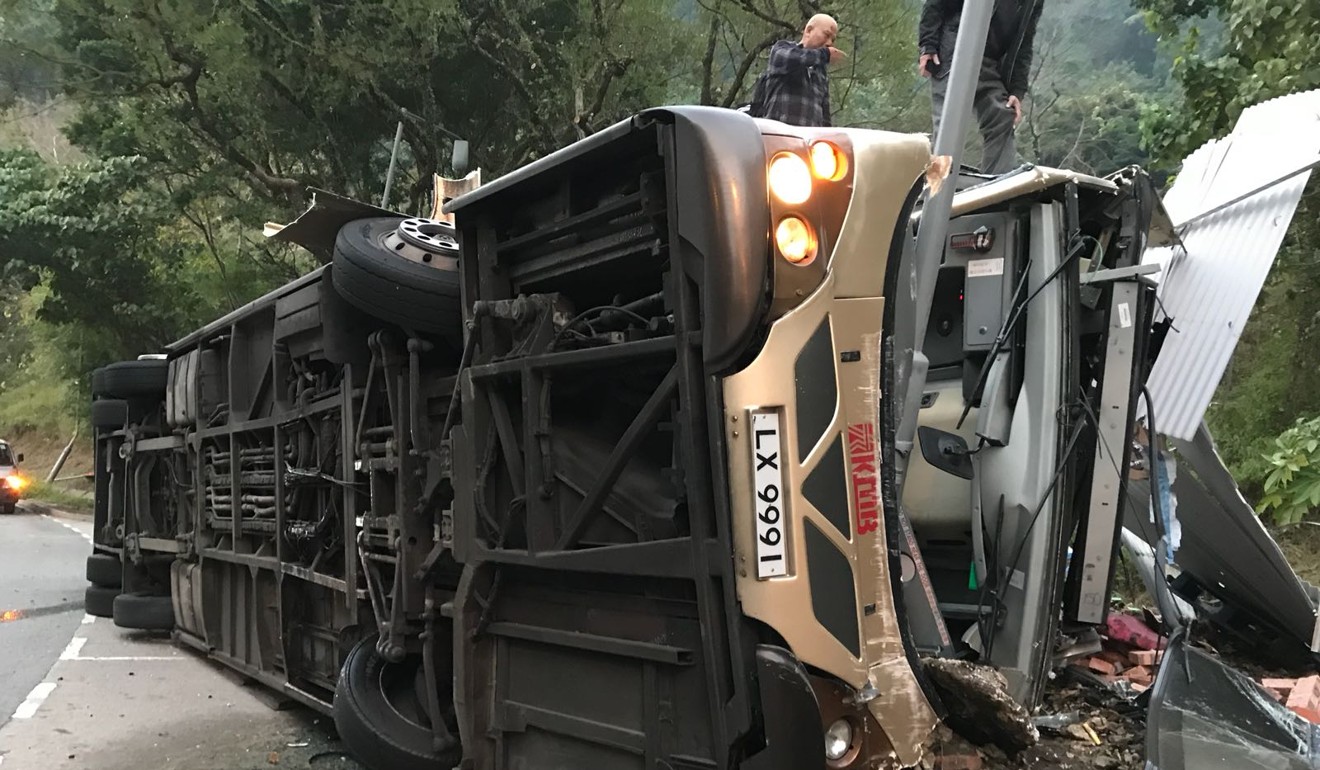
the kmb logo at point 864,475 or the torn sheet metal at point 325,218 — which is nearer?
the kmb logo at point 864,475

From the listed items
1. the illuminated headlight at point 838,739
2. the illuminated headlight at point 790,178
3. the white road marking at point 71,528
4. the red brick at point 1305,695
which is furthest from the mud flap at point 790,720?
the white road marking at point 71,528

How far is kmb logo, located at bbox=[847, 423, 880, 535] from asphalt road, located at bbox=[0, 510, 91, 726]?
4.96 m

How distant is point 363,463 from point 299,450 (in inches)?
36.5

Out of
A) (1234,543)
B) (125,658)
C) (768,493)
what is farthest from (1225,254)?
(125,658)

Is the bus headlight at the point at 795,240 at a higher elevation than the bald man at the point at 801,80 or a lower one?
lower

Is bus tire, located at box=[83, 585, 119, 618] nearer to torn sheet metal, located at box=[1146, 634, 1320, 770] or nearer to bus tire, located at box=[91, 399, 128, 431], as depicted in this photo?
bus tire, located at box=[91, 399, 128, 431]

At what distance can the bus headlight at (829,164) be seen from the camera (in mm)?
2355

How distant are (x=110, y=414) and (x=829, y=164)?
7498mm

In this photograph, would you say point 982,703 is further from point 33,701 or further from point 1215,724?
point 33,701

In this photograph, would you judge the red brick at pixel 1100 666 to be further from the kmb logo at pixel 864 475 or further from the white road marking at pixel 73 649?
the white road marking at pixel 73 649

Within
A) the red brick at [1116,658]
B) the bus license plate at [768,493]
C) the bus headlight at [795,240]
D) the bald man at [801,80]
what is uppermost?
the bald man at [801,80]

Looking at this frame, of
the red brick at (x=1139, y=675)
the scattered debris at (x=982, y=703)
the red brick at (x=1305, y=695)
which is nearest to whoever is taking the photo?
the scattered debris at (x=982, y=703)

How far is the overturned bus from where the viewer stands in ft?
7.33

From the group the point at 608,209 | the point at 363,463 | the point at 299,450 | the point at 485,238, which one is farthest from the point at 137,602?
the point at 608,209
